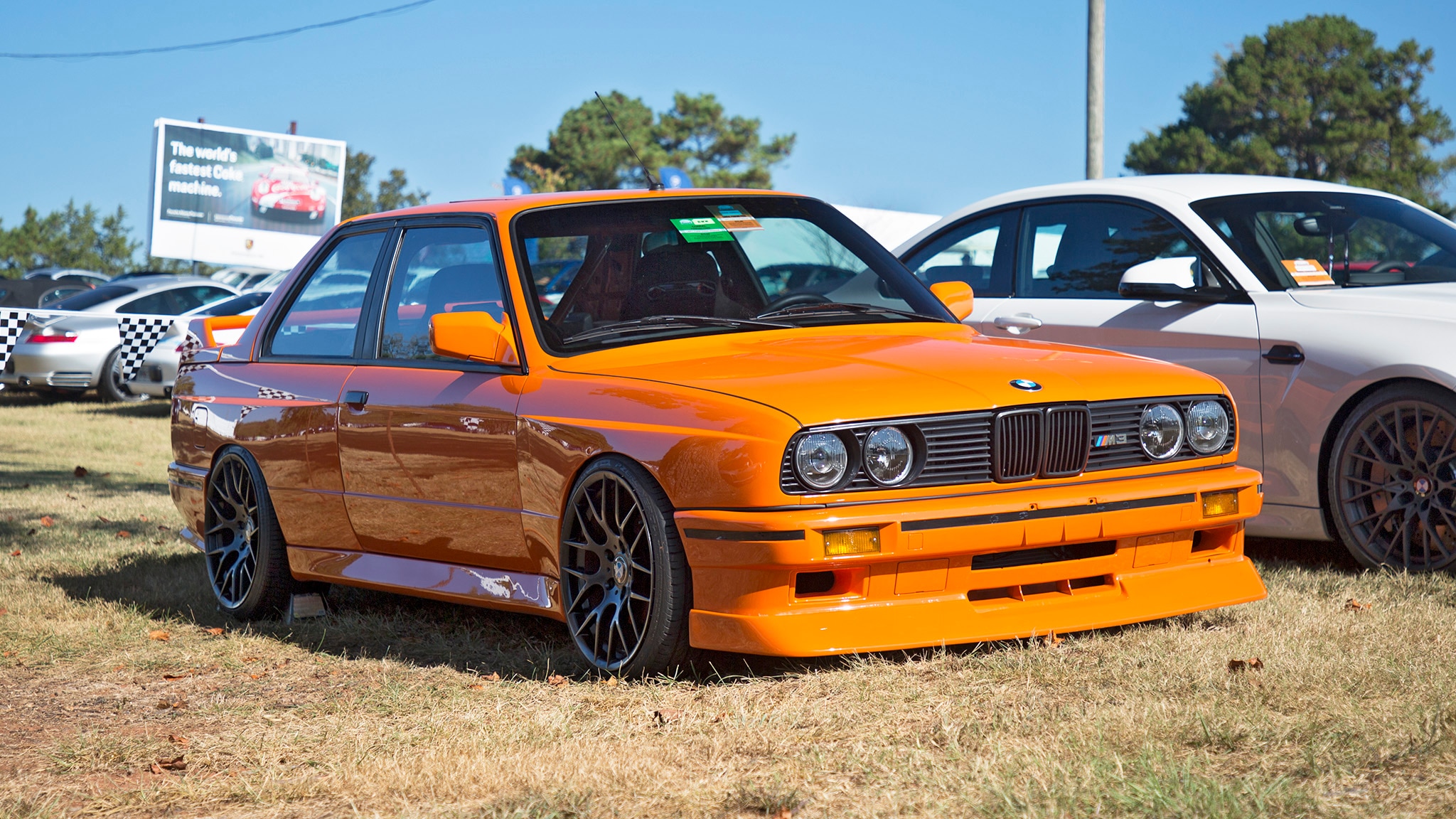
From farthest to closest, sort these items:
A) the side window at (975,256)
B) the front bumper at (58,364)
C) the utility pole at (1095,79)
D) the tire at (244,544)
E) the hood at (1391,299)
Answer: the front bumper at (58,364)
the utility pole at (1095,79)
the side window at (975,256)
the tire at (244,544)
the hood at (1391,299)

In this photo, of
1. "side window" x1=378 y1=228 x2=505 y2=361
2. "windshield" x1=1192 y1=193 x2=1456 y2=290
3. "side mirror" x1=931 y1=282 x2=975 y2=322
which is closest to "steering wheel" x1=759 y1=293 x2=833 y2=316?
"side mirror" x1=931 y1=282 x2=975 y2=322

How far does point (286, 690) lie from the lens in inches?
181

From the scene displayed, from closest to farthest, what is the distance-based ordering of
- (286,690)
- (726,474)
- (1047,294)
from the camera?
(726,474) → (286,690) → (1047,294)

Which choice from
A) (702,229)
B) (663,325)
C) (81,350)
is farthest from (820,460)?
(81,350)

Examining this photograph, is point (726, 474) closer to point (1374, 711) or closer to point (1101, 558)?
point (1101, 558)

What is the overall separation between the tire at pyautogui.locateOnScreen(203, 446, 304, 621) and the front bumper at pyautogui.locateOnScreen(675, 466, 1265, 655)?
2344mm

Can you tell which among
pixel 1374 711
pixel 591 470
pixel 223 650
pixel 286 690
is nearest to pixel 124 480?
pixel 223 650

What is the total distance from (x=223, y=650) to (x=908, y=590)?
258 centimetres

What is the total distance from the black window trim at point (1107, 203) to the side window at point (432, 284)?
2565 millimetres

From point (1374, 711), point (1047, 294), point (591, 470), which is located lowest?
point (1374, 711)

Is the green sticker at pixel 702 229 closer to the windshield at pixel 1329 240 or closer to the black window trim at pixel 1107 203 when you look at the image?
the black window trim at pixel 1107 203

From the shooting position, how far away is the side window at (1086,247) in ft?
20.7

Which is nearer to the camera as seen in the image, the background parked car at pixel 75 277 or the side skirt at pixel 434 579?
the side skirt at pixel 434 579

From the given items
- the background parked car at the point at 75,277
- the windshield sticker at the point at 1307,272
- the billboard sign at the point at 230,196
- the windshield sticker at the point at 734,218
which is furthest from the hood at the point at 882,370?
the billboard sign at the point at 230,196
